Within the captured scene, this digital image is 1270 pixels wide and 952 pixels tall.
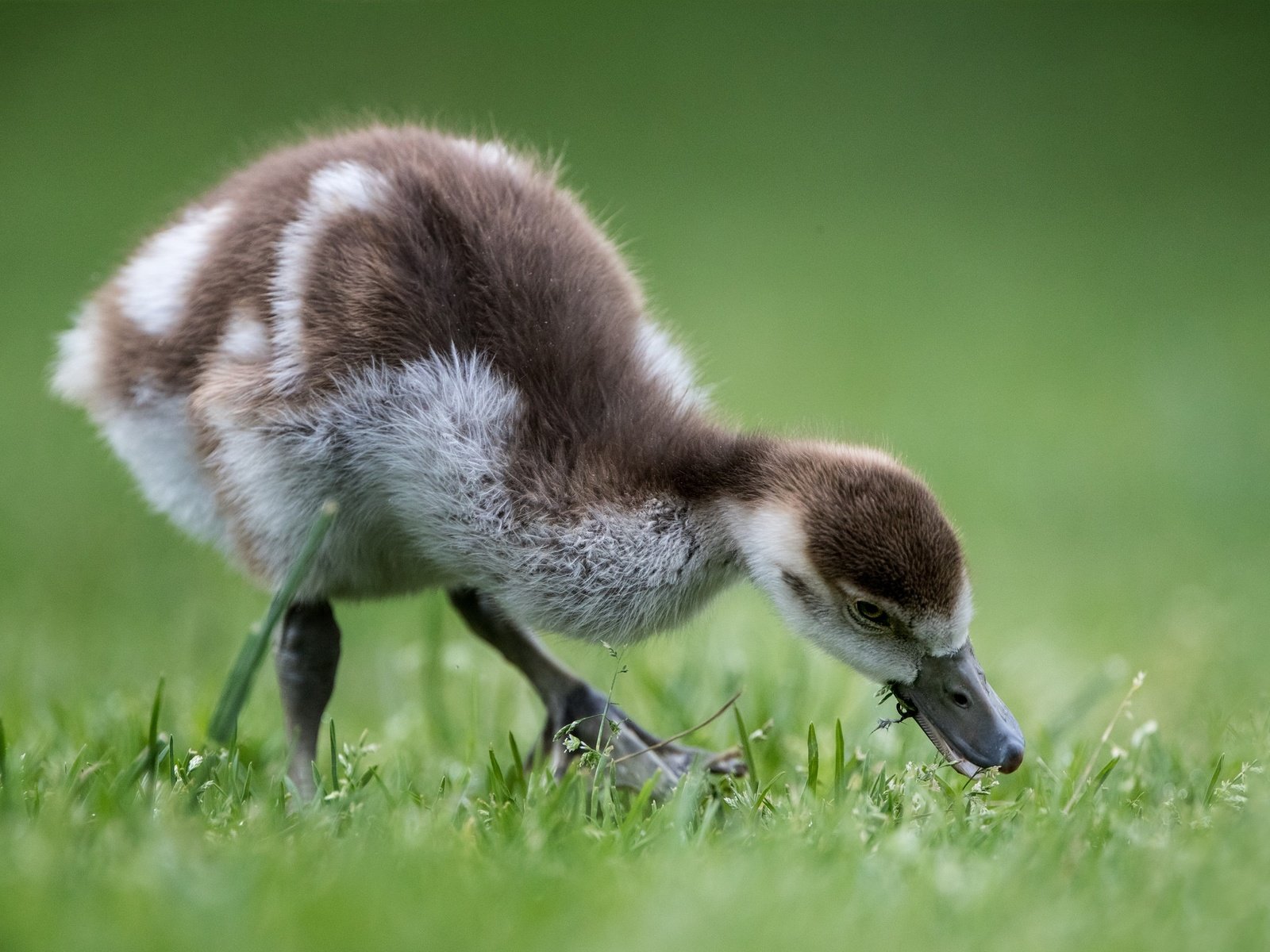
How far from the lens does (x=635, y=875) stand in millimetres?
2312

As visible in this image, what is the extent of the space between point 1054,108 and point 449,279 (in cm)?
1127

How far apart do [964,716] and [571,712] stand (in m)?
0.98

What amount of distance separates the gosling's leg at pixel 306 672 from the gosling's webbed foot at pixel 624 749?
0.53 m

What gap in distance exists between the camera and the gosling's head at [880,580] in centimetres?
278

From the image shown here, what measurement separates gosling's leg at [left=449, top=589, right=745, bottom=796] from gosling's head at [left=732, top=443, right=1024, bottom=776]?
44cm

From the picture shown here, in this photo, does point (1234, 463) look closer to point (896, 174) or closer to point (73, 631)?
point (73, 631)

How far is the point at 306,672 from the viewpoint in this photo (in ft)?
10.9

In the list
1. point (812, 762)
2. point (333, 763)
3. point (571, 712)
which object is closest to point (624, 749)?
point (571, 712)

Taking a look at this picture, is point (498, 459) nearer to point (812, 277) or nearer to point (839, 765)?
point (839, 765)

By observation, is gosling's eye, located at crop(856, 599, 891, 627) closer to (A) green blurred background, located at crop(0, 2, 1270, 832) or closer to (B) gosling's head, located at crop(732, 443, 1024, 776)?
(B) gosling's head, located at crop(732, 443, 1024, 776)

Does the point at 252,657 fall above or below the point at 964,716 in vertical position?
below

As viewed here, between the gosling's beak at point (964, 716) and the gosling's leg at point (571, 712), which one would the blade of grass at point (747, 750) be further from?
the gosling's beak at point (964, 716)

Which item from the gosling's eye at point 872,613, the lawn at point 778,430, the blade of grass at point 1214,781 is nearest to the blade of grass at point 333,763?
the lawn at point 778,430

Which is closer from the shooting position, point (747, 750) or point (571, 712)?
point (747, 750)
